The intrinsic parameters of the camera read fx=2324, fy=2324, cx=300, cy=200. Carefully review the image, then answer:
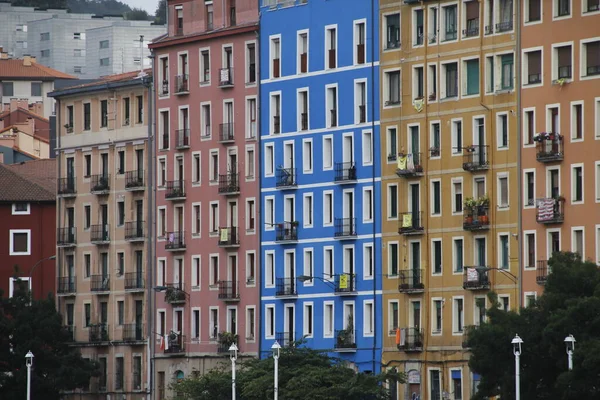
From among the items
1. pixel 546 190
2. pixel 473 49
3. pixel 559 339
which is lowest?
pixel 559 339

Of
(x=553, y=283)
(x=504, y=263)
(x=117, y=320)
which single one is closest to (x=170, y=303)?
(x=117, y=320)

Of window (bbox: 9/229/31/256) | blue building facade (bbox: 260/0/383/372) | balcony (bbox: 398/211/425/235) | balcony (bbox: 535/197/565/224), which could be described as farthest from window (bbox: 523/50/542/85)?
window (bbox: 9/229/31/256)

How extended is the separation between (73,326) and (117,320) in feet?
14.9

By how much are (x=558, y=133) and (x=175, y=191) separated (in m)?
33.1

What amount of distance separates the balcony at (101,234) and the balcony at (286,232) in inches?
687

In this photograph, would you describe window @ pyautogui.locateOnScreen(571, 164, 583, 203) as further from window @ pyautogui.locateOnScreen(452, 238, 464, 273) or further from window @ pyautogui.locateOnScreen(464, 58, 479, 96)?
window @ pyautogui.locateOnScreen(452, 238, 464, 273)

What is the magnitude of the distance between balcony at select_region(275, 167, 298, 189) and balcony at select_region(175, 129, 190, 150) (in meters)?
9.38

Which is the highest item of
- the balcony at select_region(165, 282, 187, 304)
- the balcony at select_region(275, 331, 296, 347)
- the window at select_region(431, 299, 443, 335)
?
the balcony at select_region(165, 282, 187, 304)

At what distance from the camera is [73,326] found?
15050 cm

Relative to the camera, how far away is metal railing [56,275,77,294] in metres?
151

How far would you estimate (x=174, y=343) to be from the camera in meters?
142

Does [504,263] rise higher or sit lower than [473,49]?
lower

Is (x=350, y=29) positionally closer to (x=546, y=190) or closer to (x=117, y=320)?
(x=546, y=190)

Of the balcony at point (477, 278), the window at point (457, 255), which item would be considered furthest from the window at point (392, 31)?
the balcony at point (477, 278)
